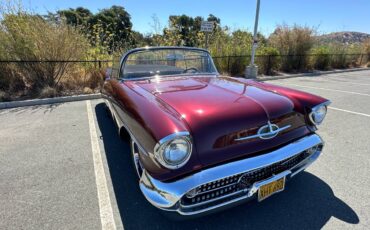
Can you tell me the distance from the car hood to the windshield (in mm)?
809

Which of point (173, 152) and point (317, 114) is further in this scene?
point (317, 114)

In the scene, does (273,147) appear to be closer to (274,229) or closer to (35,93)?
(274,229)

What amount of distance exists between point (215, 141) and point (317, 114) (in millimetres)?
1373

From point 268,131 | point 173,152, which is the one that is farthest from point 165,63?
point 173,152

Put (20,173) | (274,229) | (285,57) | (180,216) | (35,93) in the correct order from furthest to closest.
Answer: (285,57)
(35,93)
(20,173)
(274,229)
(180,216)

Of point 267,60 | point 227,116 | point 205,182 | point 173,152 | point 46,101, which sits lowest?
point 46,101

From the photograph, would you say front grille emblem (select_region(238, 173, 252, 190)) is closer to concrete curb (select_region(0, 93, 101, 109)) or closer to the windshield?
the windshield

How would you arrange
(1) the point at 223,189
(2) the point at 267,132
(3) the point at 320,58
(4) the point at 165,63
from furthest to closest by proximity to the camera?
(3) the point at 320,58, (4) the point at 165,63, (2) the point at 267,132, (1) the point at 223,189

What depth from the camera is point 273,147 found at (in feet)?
7.15

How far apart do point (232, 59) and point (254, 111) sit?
30.1 feet

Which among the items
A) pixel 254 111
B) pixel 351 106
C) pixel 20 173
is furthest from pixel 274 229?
pixel 351 106

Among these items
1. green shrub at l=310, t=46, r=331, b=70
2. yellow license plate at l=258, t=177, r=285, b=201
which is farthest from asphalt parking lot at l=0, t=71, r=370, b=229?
green shrub at l=310, t=46, r=331, b=70

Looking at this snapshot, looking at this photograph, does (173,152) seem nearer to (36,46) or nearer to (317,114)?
(317,114)

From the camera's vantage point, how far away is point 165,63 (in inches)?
151
